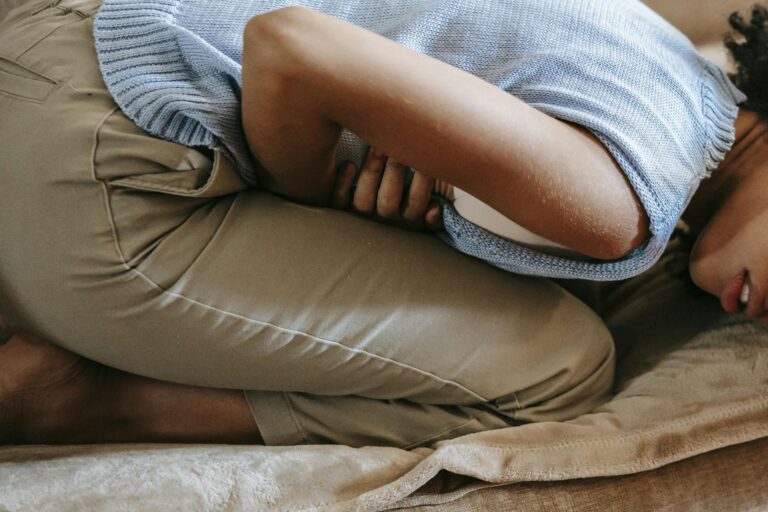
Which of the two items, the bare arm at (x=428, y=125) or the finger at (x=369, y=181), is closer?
the bare arm at (x=428, y=125)

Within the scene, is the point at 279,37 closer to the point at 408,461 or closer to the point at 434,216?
the point at 434,216

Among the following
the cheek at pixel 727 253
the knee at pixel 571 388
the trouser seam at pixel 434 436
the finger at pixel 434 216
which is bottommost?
the trouser seam at pixel 434 436

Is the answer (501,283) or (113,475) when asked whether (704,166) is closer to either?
(501,283)

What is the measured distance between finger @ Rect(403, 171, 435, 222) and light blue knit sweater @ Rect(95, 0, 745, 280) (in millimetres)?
31

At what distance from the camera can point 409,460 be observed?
0.79 meters

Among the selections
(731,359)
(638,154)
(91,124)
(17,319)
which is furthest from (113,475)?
(731,359)

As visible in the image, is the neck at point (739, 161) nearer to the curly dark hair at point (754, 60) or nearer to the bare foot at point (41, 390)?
the curly dark hair at point (754, 60)

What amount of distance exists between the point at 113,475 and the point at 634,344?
76 centimetres

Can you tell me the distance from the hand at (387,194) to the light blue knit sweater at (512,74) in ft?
0.09

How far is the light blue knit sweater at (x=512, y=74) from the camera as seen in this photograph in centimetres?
72

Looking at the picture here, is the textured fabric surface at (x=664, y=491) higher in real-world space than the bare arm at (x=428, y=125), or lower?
lower

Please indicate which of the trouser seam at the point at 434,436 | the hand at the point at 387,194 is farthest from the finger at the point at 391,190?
the trouser seam at the point at 434,436

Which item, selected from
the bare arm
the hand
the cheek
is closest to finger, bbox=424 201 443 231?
the hand

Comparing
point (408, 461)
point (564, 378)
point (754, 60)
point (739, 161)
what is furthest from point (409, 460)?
point (754, 60)
